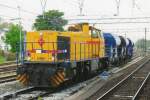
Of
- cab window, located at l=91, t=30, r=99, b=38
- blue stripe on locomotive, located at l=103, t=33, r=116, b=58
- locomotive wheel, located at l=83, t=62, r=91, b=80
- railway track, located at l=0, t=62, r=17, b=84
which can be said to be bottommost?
railway track, located at l=0, t=62, r=17, b=84

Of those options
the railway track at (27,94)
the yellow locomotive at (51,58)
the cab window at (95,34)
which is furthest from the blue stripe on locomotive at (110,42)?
the railway track at (27,94)

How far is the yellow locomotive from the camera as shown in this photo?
1681 centimetres

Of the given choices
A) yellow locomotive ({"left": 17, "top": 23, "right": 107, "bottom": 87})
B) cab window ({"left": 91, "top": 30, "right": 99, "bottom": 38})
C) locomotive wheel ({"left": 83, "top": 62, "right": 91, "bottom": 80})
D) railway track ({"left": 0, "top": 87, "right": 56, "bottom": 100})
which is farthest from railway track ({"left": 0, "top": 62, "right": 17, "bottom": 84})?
cab window ({"left": 91, "top": 30, "right": 99, "bottom": 38})

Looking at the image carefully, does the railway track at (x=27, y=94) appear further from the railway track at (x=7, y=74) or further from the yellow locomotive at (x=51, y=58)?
the railway track at (x=7, y=74)

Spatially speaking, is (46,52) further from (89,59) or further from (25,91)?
(89,59)

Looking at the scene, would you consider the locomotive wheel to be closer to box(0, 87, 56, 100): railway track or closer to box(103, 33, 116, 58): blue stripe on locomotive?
box(0, 87, 56, 100): railway track

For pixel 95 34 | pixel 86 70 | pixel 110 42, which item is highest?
pixel 95 34

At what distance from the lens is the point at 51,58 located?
17.5 meters

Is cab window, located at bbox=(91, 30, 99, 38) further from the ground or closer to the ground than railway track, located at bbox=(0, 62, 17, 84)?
further from the ground

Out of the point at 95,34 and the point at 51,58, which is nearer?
the point at 51,58

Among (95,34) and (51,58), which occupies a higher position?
(95,34)

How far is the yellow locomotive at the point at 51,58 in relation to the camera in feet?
55.2

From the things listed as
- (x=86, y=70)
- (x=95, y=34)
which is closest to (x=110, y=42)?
(x=95, y=34)

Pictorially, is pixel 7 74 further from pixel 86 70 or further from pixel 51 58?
pixel 51 58
